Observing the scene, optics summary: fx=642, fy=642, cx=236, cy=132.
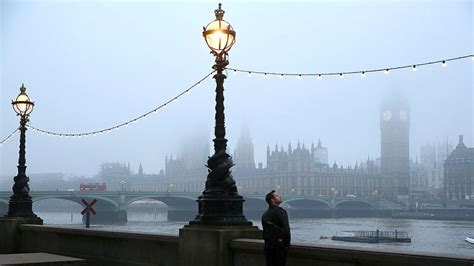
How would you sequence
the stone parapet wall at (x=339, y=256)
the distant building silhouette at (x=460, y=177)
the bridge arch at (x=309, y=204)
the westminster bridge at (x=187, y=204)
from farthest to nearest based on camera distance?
the distant building silhouette at (x=460, y=177)
the bridge arch at (x=309, y=204)
the westminster bridge at (x=187, y=204)
the stone parapet wall at (x=339, y=256)

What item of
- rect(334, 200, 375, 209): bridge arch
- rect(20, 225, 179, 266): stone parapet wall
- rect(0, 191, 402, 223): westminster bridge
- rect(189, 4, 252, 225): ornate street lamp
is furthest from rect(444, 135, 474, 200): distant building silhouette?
rect(189, 4, 252, 225): ornate street lamp

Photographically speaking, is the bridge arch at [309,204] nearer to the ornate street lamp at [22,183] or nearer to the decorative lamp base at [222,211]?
the ornate street lamp at [22,183]

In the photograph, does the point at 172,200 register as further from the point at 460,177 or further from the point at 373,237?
the point at 460,177

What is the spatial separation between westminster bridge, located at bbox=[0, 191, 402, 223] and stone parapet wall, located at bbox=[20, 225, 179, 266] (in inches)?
3000

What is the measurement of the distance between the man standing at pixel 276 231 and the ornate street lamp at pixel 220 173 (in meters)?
2.10

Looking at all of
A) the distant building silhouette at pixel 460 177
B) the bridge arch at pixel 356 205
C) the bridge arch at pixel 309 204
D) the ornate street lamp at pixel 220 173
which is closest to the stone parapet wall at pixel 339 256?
the ornate street lamp at pixel 220 173

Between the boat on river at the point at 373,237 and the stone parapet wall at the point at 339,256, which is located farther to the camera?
the boat on river at the point at 373,237

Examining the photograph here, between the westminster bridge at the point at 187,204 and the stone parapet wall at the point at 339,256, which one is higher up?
the stone parapet wall at the point at 339,256

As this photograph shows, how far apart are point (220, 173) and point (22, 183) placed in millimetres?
10438

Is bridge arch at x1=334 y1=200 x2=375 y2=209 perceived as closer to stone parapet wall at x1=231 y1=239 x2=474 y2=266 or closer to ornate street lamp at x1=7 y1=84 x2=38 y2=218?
ornate street lamp at x1=7 y1=84 x2=38 y2=218

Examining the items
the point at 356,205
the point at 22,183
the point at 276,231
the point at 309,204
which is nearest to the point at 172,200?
the point at 309,204

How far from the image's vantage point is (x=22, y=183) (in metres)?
18.7

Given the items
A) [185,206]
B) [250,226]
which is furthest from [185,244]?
[185,206]

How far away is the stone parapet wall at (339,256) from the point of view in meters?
6.69
